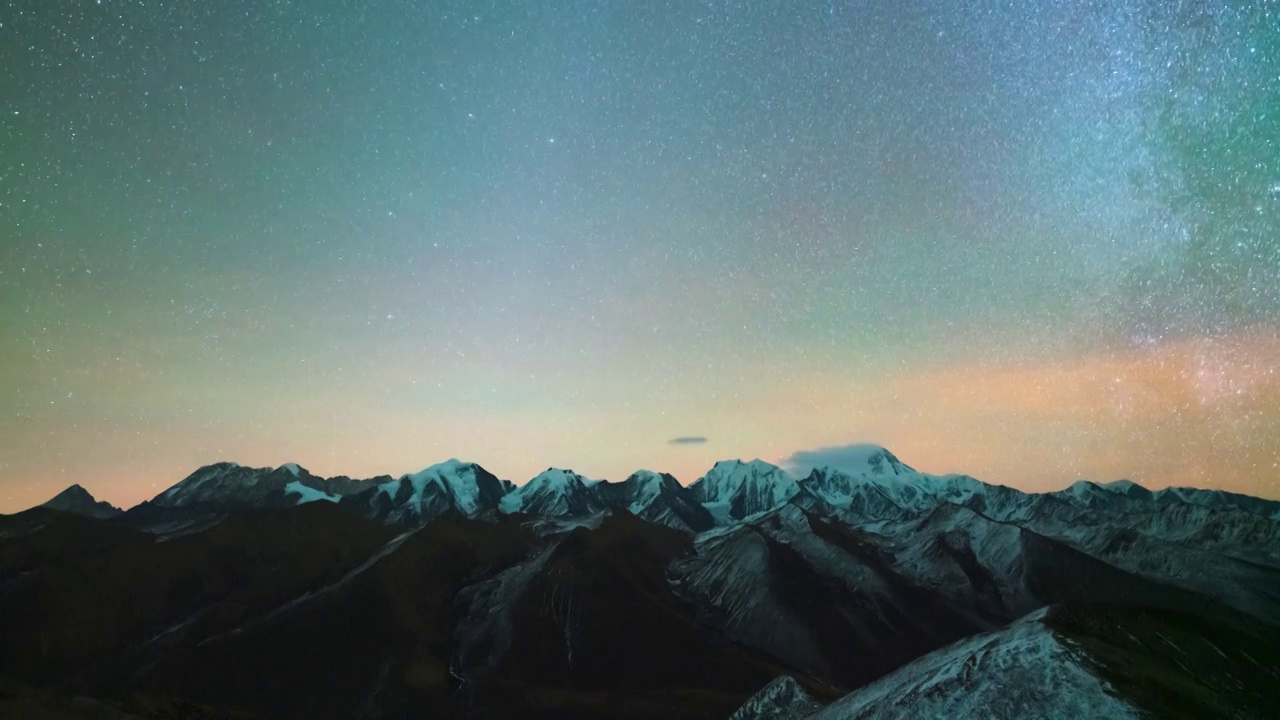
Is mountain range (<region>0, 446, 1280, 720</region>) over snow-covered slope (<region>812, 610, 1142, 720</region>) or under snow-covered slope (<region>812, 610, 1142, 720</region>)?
under

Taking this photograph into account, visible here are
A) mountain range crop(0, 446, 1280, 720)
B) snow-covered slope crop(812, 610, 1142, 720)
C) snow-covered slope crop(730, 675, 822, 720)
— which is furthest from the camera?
mountain range crop(0, 446, 1280, 720)

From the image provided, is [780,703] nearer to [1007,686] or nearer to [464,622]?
[1007,686]

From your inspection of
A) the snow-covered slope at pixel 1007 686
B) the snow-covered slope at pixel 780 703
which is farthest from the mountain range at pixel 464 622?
the snow-covered slope at pixel 1007 686

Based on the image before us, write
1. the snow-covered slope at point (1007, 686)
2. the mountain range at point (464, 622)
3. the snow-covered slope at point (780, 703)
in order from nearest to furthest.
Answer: the snow-covered slope at point (1007, 686) < the snow-covered slope at point (780, 703) < the mountain range at point (464, 622)

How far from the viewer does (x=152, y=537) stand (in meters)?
192

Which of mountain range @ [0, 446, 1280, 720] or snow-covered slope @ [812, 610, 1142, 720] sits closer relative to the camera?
snow-covered slope @ [812, 610, 1142, 720]

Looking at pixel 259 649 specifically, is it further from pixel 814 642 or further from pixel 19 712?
pixel 814 642

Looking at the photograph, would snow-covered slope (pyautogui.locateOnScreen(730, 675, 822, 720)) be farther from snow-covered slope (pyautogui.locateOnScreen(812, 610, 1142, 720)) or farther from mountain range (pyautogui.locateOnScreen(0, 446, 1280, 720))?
mountain range (pyautogui.locateOnScreen(0, 446, 1280, 720))

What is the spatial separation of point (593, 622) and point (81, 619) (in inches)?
4569

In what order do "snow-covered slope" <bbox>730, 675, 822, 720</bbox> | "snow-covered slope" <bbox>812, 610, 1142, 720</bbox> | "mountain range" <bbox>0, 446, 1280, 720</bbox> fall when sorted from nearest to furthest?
"snow-covered slope" <bbox>812, 610, 1142, 720</bbox>
"snow-covered slope" <bbox>730, 675, 822, 720</bbox>
"mountain range" <bbox>0, 446, 1280, 720</bbox>

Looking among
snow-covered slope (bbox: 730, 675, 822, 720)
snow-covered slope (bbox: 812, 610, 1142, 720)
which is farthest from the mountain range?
snow-covered slope (bbox: 812, 610, 1142, 720)

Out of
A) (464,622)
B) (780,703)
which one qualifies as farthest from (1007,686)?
(464,622)

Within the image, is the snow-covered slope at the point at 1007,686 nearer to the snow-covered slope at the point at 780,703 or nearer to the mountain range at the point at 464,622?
the snow-covered slope at the point at 780,703

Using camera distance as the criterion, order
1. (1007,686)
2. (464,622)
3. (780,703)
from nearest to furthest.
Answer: (1007,686), (780,703), (464,622)
